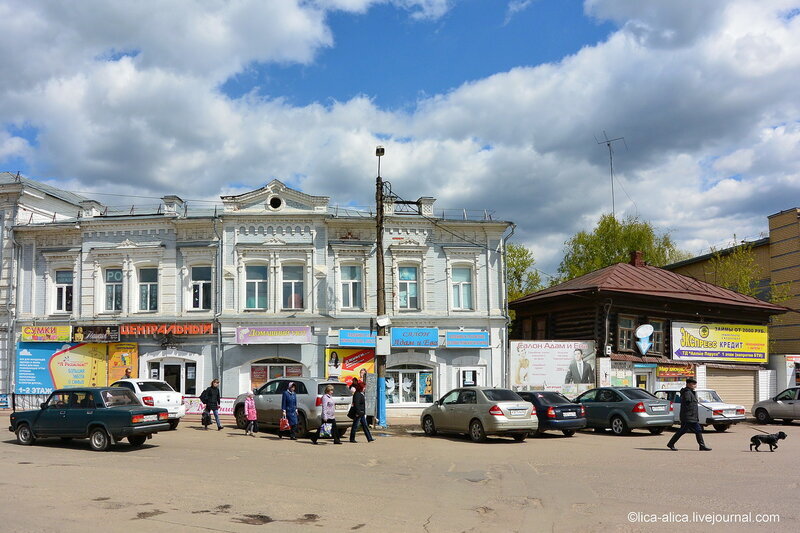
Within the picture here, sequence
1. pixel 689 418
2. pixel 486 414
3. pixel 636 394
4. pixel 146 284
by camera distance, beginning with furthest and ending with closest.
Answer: pixel 146 284
pixel 636 394
pixel 486 414
pixel 689 418

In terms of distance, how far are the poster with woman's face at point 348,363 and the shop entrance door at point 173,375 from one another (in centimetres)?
622

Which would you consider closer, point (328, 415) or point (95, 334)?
point (328, 415)

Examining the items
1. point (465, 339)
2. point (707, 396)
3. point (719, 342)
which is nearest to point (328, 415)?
point (465, 339)

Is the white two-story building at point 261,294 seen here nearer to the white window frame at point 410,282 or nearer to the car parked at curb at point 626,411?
the white window frame at point 410,282

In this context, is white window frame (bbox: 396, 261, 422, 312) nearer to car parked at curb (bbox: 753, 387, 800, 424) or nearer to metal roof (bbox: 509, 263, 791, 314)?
metal roof (bbox: 509, 263, 791, 314)

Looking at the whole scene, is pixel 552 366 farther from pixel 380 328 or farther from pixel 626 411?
pixel 380 328

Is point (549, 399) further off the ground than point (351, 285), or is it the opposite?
point (351, 285)

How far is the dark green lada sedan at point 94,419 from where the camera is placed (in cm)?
1549

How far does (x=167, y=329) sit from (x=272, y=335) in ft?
14.2

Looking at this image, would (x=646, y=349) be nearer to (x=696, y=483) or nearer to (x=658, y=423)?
(x=658, y=423)

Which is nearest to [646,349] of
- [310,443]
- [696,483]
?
[310,443]

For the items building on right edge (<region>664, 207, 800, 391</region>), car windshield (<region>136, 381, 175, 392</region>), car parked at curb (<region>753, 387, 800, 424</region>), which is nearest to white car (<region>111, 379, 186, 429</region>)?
car windshield (<region>136, 381, 175, 392</region>)

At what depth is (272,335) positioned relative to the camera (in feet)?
89.7

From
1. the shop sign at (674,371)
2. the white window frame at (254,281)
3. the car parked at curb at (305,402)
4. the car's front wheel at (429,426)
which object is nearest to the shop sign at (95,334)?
the white window frame at (254,281)
